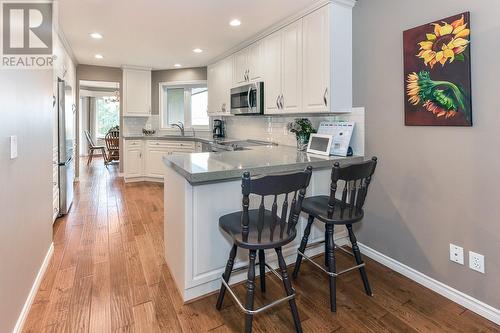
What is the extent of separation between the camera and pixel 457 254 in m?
1.98

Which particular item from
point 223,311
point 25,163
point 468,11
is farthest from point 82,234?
point 468,11

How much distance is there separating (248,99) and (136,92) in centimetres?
322

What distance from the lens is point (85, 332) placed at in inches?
65.5

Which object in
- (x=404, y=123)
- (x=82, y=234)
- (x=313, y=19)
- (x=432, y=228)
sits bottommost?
(x=82, y=234)

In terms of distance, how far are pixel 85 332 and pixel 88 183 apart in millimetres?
4674

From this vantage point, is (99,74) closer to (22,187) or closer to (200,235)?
(22,187)

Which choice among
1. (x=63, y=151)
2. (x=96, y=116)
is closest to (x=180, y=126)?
(x=63, y=151)

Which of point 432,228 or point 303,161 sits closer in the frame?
point 432,228

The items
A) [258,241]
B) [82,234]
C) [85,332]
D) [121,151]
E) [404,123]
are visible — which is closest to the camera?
[258,241]

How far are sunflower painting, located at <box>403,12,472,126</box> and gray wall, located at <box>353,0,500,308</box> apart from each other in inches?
2.0

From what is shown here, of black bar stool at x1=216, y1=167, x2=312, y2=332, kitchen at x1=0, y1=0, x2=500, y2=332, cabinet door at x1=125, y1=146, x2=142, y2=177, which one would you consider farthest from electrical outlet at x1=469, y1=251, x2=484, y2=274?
cabinet door at x1=125, y1=146, x2=142, y2=177

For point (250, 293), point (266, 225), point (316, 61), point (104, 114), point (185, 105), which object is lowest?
point (250, 293)

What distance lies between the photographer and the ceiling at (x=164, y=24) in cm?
282

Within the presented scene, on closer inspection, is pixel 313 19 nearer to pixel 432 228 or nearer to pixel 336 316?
pixel 432 228
